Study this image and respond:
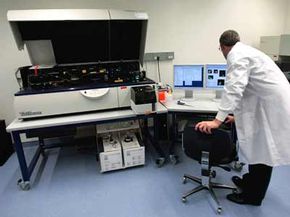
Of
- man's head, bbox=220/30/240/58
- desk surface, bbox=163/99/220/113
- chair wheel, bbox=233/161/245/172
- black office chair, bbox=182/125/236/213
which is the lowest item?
chair wheel, bbox=233/161/245/172

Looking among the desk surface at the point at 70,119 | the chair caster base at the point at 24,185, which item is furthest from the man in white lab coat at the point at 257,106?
the chair caster base at the point at 24,185

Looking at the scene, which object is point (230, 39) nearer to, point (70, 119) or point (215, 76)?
point (215, 76)

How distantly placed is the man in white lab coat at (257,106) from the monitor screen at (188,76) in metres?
0.94

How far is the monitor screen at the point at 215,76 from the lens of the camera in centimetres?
260

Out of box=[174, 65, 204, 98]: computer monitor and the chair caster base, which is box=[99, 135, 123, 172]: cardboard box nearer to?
the chair caster base

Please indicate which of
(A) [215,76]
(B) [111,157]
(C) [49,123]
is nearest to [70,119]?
(C) [49,123]

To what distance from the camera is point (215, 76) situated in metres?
2.64

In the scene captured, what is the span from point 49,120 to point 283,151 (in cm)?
202

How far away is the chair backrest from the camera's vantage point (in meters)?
1.65

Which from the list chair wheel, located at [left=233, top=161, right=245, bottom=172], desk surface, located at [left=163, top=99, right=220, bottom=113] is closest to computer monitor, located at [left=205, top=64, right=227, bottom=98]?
desk surface, located at [left=163, top=99, right=220, bottom=113]

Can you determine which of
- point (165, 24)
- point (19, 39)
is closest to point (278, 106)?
point (165, 24)

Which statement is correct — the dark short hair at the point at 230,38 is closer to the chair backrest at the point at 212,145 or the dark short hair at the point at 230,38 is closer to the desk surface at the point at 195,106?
the chair backrest at the point at 212,145

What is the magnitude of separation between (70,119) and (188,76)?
1461mm

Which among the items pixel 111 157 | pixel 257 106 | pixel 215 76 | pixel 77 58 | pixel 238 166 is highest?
pixel 77 58
